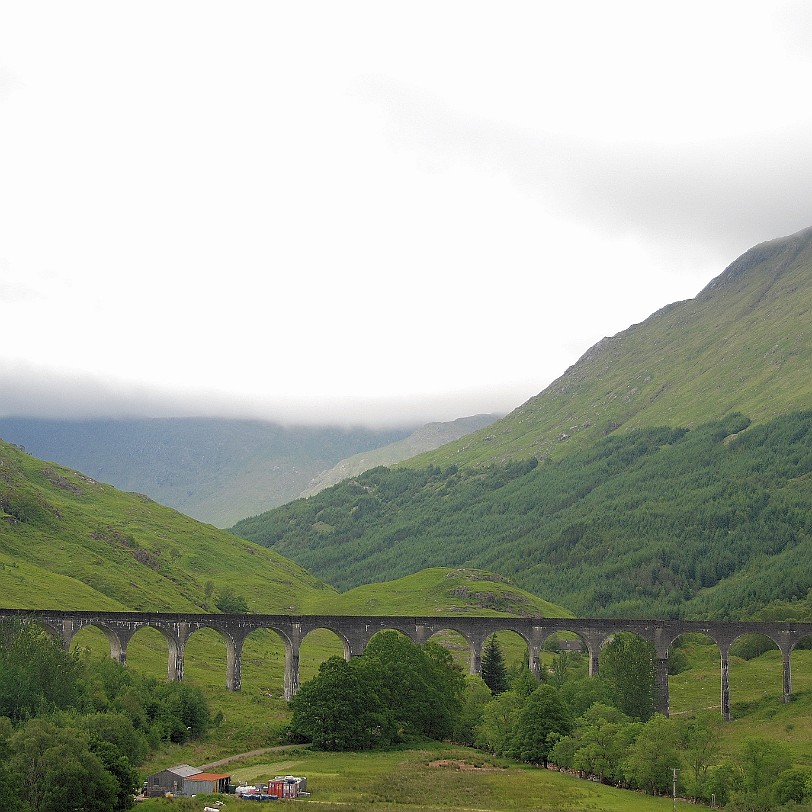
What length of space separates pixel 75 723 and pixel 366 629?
169ft

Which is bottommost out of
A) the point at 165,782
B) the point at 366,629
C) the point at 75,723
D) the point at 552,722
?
the point at 552,722

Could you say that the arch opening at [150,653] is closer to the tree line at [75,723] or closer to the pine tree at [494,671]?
the tree line at [75,723]

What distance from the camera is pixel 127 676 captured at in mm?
99812

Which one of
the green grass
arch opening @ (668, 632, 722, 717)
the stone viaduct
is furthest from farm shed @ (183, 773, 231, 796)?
arch opening @ (668, 632, 722, 717)

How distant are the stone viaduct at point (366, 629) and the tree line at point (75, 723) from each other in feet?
37.6

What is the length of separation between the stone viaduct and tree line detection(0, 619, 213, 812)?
37.6ft

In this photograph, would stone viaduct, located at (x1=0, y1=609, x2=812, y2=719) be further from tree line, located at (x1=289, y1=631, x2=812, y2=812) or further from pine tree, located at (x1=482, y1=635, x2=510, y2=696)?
tree line, located at (x1=289, y1=631, x2=812, y2=812)

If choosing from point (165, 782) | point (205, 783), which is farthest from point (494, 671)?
point (165, 782)

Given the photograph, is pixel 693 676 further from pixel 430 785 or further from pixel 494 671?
pixel 430 785

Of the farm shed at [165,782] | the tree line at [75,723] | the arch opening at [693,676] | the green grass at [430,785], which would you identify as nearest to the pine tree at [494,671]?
the arch opening at [693,676]

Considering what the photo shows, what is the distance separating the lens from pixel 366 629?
126 m

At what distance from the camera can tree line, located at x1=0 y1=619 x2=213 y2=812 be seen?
6519 centimetres

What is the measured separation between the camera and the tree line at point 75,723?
6519 centimetres

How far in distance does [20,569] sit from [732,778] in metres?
109
